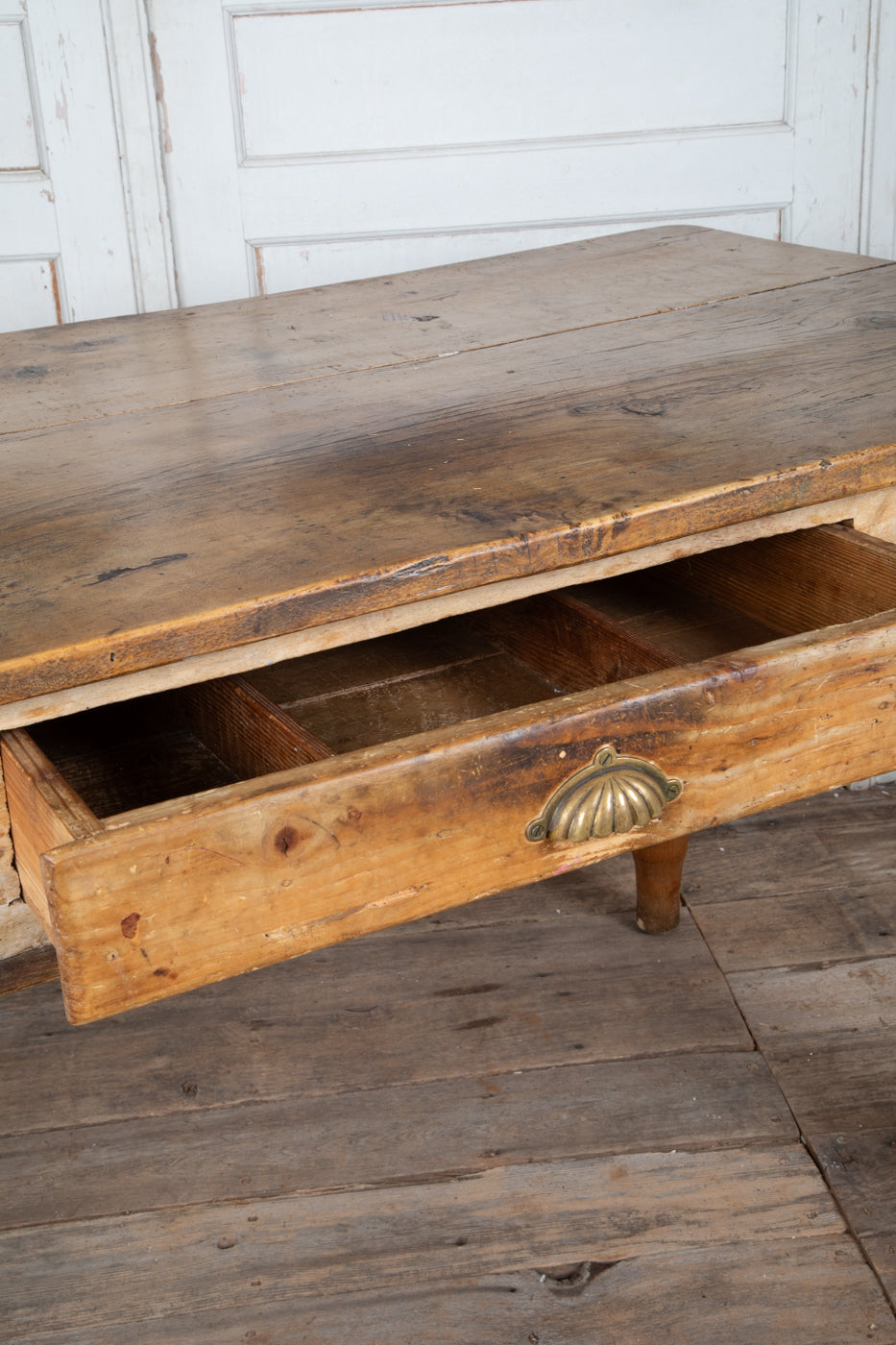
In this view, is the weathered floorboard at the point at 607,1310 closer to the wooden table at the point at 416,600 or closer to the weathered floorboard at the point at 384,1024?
the weathered floorboard at the point at 384,1024

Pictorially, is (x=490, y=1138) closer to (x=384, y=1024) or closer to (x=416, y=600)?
(x=384, y=1024)

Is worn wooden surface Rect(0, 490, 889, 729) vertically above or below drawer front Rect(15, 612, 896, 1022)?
above

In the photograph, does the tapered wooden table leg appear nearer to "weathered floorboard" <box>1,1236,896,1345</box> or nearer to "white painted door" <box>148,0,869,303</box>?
"weathered floorboard" <box>1,1236,896,1345</box>

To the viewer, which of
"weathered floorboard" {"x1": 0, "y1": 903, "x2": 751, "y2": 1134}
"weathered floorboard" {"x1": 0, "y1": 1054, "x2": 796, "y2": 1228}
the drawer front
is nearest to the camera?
the drawer front

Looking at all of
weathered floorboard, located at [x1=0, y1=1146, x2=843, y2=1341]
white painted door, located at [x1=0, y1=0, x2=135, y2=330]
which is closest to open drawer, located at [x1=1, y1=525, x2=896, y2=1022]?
weathered floorboard, located at [x1=0, y1=1146, x2=843, y2=1341]

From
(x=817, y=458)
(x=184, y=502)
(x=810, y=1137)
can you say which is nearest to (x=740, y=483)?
(x=817, y=458)

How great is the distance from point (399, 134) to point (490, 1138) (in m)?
1.25

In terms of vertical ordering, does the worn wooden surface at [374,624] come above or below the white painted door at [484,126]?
below

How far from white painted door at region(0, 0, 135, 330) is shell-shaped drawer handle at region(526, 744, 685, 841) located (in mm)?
1213

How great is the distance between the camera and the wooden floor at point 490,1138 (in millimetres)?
983

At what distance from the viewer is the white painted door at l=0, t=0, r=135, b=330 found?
148cm

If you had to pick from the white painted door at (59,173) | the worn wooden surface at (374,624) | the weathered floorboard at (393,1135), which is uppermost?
the white painted door at (59,173)

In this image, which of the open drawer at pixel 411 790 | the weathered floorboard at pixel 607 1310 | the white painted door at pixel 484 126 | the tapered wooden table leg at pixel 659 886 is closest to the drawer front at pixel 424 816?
the open drawer at pixel 411 790

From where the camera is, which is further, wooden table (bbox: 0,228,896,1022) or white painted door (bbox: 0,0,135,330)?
white painted door (bbox: 0,0,135,330)
